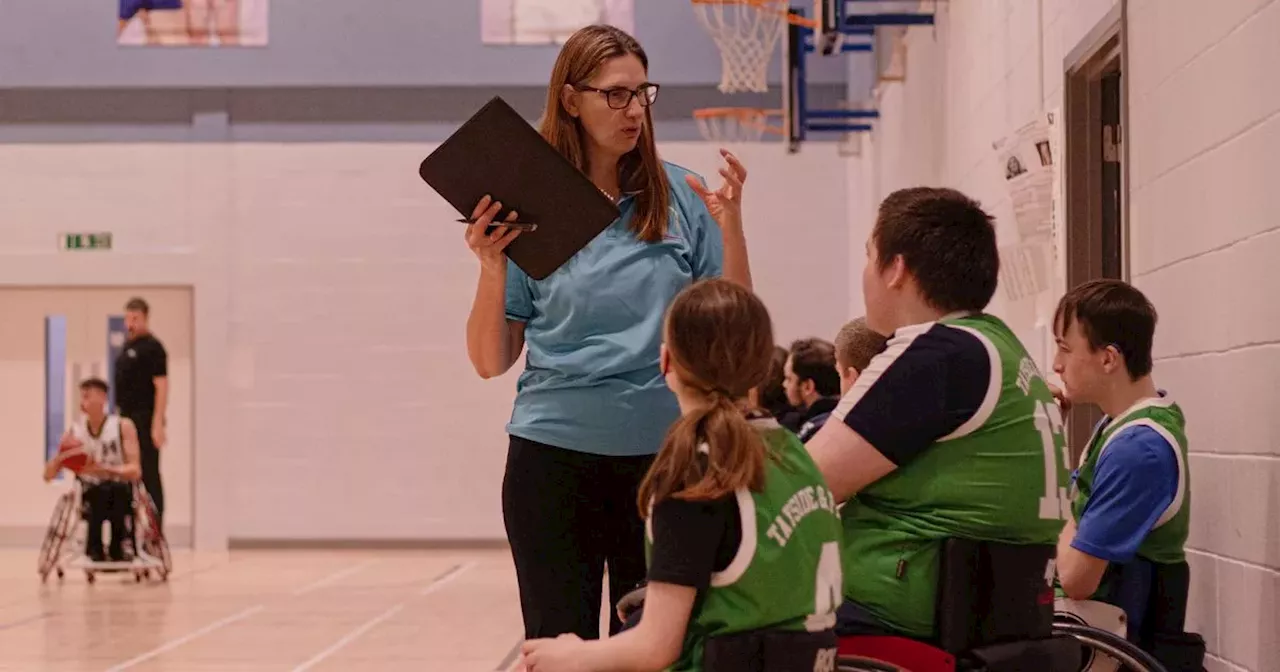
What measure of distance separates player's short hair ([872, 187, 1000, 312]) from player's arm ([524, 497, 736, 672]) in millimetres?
547

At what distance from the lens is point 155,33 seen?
467 inches

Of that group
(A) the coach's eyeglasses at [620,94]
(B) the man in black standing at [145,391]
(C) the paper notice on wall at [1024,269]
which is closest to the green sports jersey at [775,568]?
(A) the coach's eyeglasses at [620,94]

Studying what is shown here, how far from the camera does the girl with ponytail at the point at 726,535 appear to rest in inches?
77.3

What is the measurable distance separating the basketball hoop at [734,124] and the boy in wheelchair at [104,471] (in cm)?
437

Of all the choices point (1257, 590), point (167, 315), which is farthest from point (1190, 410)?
point (167, 315)

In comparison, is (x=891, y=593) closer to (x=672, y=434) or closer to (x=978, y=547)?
(x=978, y=547)

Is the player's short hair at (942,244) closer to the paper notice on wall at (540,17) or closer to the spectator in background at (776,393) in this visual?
the spectator in background at (776,393)

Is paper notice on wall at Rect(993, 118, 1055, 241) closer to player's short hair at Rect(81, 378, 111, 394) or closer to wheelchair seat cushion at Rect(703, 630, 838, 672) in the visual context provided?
wheelchair seat cushion at Rect(703, 630, 838, 672)

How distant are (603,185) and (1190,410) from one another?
175cm

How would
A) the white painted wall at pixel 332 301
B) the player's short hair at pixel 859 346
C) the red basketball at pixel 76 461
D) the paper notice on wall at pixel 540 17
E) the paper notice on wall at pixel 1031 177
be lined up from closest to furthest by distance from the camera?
the player's short hair at pixel 859 346
the paper notice on wall at pixel 1031 177
the red basketball at pixel 76 461
the white painted wall at pixel 332 301
the paper notice on wall at pixel 540 17

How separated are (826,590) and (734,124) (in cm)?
982

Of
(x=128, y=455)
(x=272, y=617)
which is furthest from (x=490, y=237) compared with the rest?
(x=128, y=455)

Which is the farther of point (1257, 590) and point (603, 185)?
point (1257, 590)

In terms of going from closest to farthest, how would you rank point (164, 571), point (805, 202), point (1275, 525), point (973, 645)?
point (973, 645) → point (1275, 525) → point (164, 571) → point (805, 202)
